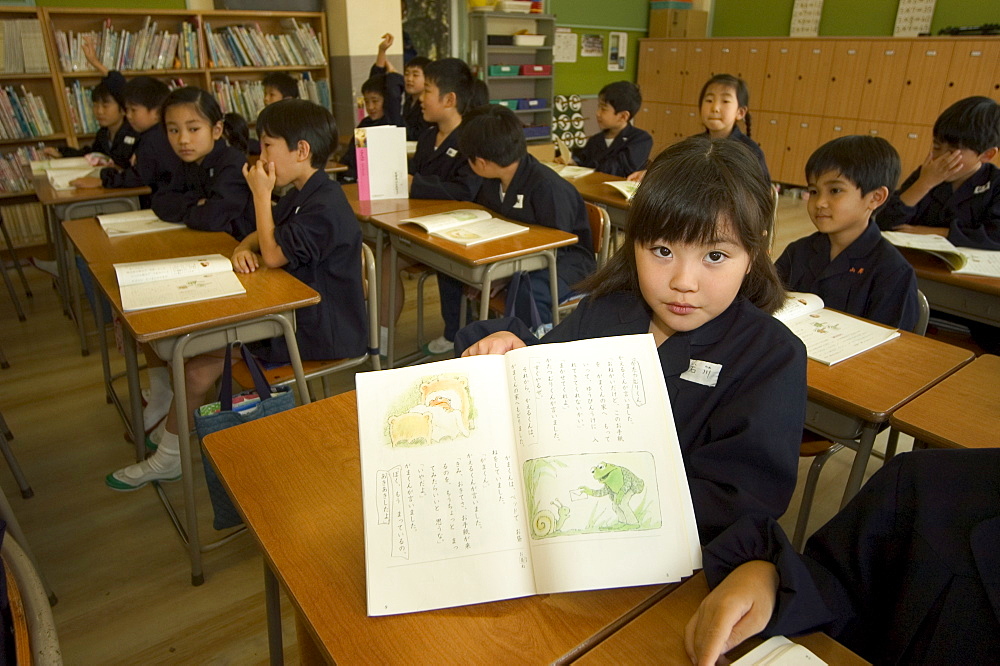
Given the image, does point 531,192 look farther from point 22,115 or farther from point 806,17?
point 806,17

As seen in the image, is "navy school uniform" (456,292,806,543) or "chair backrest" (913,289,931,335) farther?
"chair backrest" (913,289,931,335)

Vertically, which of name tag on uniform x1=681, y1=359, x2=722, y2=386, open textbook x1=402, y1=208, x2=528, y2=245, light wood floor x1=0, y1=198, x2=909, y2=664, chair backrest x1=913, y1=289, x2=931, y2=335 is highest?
name tag on uniform x1=681, y1=359, x2=722, y2=386

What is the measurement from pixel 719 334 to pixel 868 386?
0.54 meters

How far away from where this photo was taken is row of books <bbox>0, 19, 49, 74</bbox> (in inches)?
149

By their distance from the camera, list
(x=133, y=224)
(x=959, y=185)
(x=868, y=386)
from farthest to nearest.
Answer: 1. (x=959, y=185)
2. (x=133, y=224)
3. (x=868, y=386)

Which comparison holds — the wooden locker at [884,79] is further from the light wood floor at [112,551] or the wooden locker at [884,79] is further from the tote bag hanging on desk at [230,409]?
the tote bag hanging on desk at [230,409]

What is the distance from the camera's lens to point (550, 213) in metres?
2.39

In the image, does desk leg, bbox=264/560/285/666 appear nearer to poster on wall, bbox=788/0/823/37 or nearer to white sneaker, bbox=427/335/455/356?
white sneaker, bbox=427/335/455/356

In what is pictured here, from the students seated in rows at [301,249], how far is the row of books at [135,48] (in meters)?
2.93

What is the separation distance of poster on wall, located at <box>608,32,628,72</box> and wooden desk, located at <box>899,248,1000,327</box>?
587 centimetres

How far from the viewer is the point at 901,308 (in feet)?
5.50

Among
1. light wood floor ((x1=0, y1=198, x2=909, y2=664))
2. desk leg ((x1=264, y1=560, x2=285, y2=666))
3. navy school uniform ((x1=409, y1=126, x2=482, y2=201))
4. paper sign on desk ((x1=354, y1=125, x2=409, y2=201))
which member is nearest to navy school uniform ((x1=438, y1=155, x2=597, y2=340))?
navy school uniform ((x1=409, y1=126, x2=482, y2=201))

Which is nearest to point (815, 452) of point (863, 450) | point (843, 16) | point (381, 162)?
point (863, 450)

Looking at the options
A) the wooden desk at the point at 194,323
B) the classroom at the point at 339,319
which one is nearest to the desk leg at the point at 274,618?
the classroom at the point at 339,319
